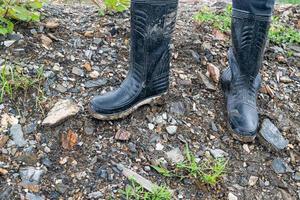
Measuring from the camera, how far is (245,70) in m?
2.30

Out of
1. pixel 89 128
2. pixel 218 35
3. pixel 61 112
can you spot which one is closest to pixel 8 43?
pixel 61 112

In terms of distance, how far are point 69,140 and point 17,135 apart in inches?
9.4

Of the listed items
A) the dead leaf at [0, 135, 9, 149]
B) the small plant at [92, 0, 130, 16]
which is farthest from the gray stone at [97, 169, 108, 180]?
the small plant at [92, 0, 130, 16]

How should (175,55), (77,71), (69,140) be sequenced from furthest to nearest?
(175,55)
(77,71)
(69,140)

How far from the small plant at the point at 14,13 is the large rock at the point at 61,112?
1.75 ft

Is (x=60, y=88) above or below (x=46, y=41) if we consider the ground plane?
below

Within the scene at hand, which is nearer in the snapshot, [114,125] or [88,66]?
[114,125]

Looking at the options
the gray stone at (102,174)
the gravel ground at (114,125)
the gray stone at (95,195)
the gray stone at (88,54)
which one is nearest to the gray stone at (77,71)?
the gravel ground at (114,125)

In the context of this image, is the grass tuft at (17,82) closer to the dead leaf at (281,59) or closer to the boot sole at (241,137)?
the boot sole at (241,137)

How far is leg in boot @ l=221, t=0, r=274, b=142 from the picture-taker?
2.16m

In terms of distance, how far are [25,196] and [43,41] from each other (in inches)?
39.8

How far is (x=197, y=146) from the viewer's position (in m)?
2.25

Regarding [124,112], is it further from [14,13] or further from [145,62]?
[14,13]

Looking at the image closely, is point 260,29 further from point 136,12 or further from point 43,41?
point 43,41
